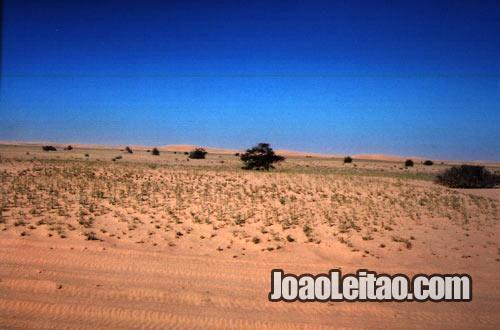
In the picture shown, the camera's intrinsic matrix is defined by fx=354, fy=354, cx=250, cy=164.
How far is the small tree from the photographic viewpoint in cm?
4144

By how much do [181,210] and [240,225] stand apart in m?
3.06

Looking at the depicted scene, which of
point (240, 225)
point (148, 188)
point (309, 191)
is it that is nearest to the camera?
point (240, 225)

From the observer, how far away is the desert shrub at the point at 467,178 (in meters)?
27.1

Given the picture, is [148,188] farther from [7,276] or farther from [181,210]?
[7,276]

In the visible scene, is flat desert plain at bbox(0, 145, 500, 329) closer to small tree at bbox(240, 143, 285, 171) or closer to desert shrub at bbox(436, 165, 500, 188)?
desert shrub at bbox(436, 165, 500, 188)

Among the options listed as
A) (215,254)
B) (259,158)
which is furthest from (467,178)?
(215,254)

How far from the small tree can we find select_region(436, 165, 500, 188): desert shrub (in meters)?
18.5

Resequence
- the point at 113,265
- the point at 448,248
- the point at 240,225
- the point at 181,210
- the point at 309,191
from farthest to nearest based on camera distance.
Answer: the point at 309,191 < the point at 181,210 < the point at 240,225 < the point at 448,248 < the point at 113,265

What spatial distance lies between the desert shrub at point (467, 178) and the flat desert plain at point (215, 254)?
1059 cm

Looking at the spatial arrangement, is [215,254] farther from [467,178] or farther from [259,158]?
[259,158]

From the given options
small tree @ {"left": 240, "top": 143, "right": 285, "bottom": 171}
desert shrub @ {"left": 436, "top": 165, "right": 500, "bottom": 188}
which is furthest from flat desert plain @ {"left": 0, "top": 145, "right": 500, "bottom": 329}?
small tree @ {"left": 240, "top": 143, "right": 285, "bottom": 171}

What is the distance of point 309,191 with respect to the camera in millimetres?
20031

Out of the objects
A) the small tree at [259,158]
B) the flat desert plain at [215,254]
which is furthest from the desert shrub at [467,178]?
the small tree at [259,158]

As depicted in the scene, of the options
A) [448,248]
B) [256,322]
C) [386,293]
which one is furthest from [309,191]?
[256,322]
